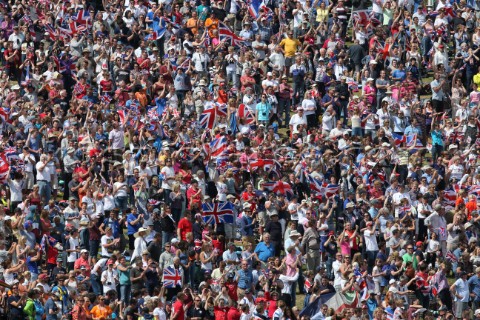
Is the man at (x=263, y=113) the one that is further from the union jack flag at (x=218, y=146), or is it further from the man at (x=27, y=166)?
the man at (x=27, y=166)

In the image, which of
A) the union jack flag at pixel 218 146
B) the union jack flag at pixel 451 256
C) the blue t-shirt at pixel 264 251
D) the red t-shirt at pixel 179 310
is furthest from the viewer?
the union jack flag at pixel 218 146

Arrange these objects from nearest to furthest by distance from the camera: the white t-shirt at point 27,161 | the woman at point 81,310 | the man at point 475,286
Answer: the woman at point 81,310
the man at point 475,286
the white t-shirt at point 27,161

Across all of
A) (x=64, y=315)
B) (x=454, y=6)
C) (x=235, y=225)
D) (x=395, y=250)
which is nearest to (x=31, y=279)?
(x=64, y=315)

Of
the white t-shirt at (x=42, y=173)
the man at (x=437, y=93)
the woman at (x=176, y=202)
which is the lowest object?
the man at (x=437, y=93)

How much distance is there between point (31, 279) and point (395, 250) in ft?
24.6

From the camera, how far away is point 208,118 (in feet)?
141

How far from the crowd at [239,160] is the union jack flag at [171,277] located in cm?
3

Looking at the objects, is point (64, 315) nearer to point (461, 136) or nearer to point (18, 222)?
point (18, 222)

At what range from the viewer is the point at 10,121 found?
139 feet

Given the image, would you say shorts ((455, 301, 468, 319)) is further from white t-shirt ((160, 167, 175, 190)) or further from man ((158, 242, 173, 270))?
white t-shirt ((160, 167, 175, 190))

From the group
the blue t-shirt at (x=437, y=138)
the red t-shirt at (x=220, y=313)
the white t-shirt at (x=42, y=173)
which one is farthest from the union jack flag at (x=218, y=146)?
the red t-shirt at (x=220, y=313)

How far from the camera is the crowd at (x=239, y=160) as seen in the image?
1433 inches

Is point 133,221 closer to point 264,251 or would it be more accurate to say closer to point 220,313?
point 264,251

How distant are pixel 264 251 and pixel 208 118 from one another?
6.29 m
